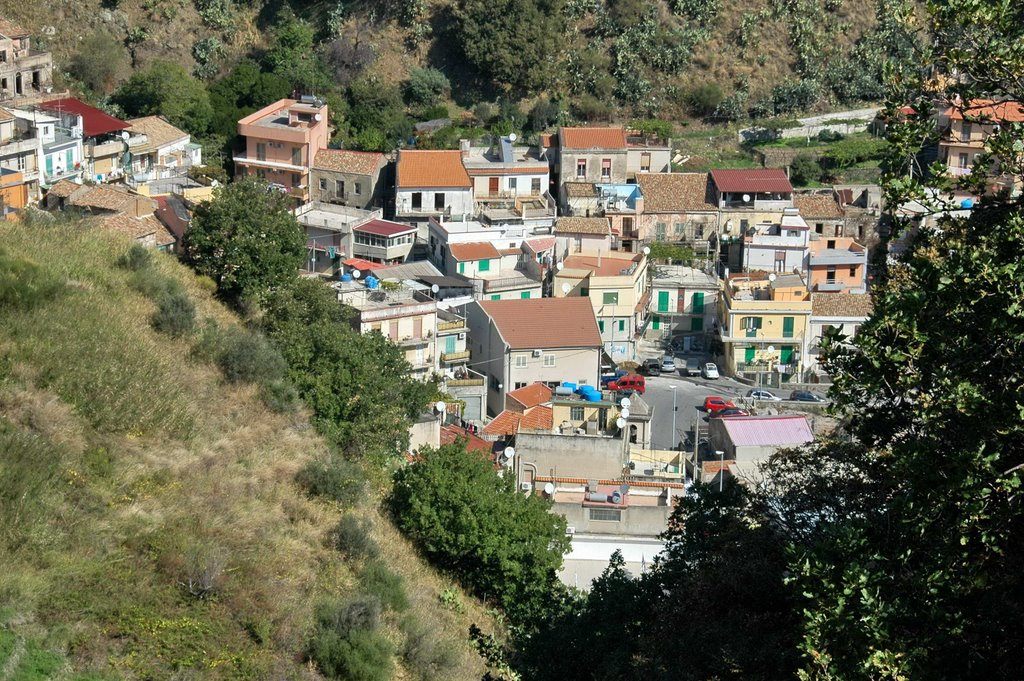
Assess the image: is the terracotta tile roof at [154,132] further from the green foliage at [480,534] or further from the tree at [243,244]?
the green foliage at [480,534]

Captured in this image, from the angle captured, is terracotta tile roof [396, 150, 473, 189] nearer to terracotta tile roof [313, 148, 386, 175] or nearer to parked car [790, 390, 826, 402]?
terracotta tile roof [313, 148, 386, 175]

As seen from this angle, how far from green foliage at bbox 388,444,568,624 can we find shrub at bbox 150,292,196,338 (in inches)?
123

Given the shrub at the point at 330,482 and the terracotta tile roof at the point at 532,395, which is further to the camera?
the terracotta tile roof at the point at 532,395

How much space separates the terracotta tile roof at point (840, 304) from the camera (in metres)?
31.8

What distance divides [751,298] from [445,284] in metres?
6.48

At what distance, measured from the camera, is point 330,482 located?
15.1 m

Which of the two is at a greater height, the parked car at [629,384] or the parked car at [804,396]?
the parked car at [629,384]

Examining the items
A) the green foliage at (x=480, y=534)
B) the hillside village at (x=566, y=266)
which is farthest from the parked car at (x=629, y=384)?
the green foliage at (x=480, y=534)

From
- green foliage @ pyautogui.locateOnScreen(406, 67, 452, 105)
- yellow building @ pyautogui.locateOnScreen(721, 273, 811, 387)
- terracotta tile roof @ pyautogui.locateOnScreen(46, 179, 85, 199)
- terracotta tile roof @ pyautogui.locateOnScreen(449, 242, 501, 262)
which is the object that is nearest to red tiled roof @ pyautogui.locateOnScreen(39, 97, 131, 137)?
terracotta tile roof @ pyautogui.locateOnScreen(46, 179, 85, 199)

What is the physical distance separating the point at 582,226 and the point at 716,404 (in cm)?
734

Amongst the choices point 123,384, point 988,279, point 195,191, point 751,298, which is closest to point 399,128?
point 195,191

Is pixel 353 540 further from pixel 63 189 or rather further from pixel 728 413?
pixel 63 189

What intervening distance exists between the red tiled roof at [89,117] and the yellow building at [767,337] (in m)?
15.0

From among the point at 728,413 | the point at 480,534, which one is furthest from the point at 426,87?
the point at 480,534
